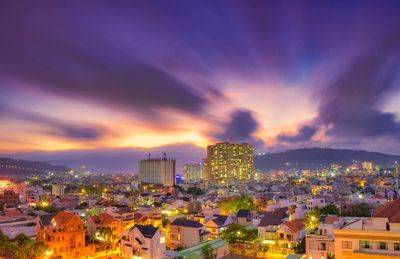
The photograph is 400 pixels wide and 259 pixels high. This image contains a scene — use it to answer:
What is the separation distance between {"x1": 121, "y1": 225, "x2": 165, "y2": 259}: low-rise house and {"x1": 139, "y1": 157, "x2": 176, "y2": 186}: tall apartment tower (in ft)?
231

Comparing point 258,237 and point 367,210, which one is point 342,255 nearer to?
point 258,237

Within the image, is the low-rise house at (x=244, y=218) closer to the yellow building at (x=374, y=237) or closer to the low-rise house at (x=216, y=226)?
the low-rise house at (x=216, y=226)

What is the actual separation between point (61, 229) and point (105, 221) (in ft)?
13.8

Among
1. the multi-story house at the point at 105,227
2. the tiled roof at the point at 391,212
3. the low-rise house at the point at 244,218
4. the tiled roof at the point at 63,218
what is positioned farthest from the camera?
the low-rise house at the point at 244,218

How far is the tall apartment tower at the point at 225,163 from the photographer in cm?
12456

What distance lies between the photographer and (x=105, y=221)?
77.4 ft

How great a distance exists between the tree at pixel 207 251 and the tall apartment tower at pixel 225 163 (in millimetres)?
104790

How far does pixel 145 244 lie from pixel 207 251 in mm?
3089

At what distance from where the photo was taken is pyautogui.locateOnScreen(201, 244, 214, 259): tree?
17.4 meters

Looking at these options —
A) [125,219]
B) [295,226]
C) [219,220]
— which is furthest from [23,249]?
[295,226]

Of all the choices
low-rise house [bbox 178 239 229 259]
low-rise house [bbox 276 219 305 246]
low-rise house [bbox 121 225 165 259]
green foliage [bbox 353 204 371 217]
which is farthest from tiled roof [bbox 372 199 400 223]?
green foliage [bbox 353 204 371 217]

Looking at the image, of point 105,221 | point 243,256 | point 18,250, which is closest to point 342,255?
point 243,256

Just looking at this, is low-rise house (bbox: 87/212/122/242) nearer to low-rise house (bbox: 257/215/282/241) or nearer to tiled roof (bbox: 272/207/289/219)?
low-rise house (bbox: 257/215/282/241)

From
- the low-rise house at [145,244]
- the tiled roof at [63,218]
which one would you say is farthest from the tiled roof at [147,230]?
the tiled roof at [63,218]
